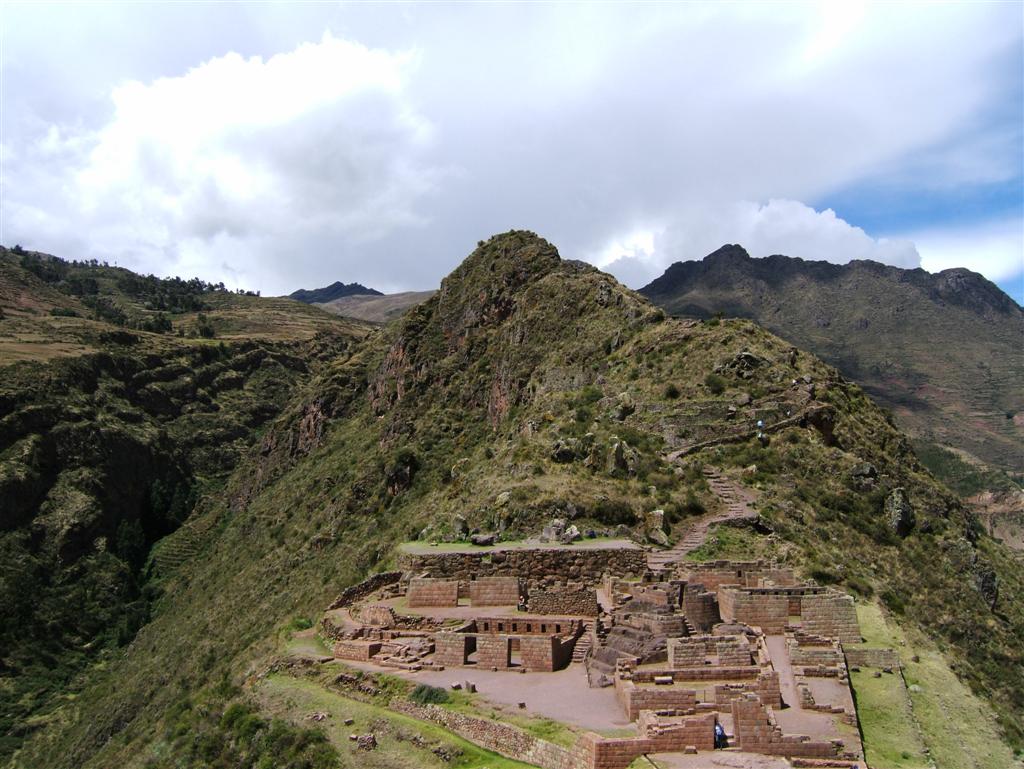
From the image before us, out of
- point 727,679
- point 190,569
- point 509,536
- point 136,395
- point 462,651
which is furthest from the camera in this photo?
point 136,395

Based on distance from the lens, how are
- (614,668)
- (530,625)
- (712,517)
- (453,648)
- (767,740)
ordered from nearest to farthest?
(767,740) < (614,668) < (453,648) < (530,625) < (712,517)

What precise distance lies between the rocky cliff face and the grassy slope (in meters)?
73.2

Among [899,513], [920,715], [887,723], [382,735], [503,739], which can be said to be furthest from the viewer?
[899,513]

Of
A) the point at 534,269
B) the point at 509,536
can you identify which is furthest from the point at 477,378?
the point at 509,536

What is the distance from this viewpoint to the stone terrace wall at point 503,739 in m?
11.3

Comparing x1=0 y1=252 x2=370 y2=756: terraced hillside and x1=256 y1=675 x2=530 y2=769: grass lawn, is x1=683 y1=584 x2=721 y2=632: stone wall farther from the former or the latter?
x1=0 y1=252 x2=370 y2=756: terraced hillside

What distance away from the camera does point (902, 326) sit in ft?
490

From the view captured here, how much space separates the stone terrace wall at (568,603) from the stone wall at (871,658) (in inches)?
201

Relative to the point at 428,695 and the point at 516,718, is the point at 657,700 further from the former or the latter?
the point at 428,695

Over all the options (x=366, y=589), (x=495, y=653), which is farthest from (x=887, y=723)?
(x=366, y=589)

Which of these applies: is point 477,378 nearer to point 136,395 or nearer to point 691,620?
point 691,620

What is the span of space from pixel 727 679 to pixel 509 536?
558 inches

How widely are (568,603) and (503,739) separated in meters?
6.11

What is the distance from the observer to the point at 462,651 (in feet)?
54.0
